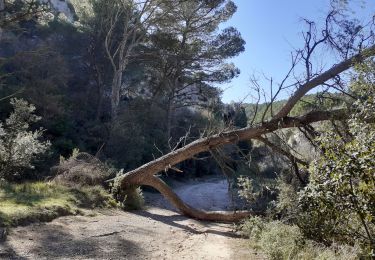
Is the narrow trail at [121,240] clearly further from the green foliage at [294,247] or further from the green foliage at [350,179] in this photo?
the green foliage at [350,179]

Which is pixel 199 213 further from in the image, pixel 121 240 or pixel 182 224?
pixel 121 240

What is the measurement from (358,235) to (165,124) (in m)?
24.6

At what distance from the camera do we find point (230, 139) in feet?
37.3

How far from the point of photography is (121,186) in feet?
41.8

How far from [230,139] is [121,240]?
479 cm

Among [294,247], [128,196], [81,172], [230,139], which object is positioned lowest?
[294,247]

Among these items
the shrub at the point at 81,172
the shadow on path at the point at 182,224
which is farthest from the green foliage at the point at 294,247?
the shrub at the point at 81,172

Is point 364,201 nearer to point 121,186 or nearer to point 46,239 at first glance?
point 46,239

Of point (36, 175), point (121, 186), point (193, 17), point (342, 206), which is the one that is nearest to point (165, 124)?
point (193, 17)

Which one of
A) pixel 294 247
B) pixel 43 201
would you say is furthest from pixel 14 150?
pixel 294 247

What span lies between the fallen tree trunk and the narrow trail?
4.67 feet

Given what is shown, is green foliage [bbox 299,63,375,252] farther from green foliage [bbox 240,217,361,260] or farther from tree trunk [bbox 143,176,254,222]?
tree trunk [bbox 143,176,254,222]

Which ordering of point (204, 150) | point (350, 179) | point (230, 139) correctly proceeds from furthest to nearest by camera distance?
point (204, 150), point (230, 139), point (350, 179)

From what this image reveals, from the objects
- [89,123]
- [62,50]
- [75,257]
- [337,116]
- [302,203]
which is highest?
[62,50]
